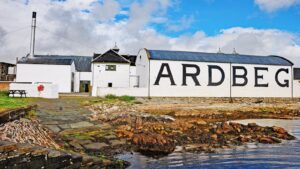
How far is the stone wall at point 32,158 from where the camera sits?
4554 millimetres

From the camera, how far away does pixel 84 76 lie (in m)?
45.3

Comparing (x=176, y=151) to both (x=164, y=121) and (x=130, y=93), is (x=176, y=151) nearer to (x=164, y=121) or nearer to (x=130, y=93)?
(x=164, y=121)

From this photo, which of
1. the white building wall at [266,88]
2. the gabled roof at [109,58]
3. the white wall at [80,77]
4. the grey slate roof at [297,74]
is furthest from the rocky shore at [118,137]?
the grey slate roof at [297,74]

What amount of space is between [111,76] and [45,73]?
29.0ft

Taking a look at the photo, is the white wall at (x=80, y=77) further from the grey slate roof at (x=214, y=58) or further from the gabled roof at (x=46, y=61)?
the grey slate roof at (x=214, y=58)

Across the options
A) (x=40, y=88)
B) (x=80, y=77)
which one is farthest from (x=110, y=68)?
(x=40, y=88)

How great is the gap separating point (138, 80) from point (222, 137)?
27.5 meters

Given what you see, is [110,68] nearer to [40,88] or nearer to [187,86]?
[187,86]

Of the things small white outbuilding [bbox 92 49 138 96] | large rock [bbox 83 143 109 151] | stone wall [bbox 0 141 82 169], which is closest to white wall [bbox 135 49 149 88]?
small white outbuilding [bbox 92 49 138 96]

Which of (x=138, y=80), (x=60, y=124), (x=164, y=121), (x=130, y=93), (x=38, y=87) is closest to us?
(x=60, y=124)

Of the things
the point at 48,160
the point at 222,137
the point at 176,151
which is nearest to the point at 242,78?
the point at 222,137

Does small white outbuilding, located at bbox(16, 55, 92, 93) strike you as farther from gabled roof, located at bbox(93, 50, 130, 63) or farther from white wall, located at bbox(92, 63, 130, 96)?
gabled roof, located at bbox(93, 50, 130, 63)

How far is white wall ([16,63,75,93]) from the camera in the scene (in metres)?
38.0

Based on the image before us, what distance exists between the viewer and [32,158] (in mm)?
4809
